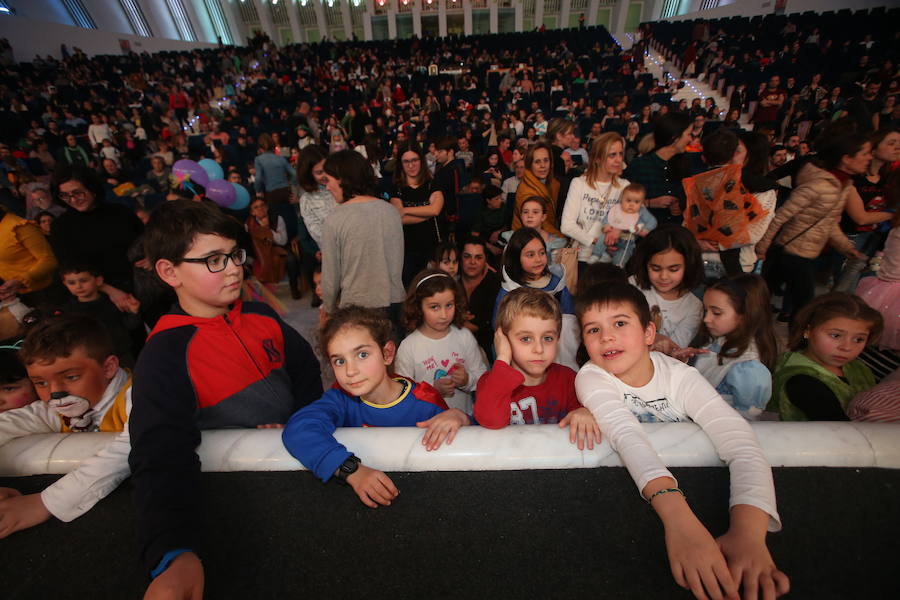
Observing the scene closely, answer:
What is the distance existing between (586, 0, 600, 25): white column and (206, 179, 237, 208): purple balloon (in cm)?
2509

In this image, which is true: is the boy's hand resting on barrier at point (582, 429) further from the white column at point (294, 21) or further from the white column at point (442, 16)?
the white column at point (294, 21)

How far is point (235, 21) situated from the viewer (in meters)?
23.8

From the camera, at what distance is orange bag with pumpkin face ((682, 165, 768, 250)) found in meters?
2.19

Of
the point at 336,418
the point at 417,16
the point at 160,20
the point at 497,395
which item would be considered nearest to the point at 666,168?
the point at 497,395

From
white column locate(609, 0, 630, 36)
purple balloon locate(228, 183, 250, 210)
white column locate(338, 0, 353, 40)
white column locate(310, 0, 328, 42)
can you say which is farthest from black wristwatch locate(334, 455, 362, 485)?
white column locate(338, 0, 353, 40)

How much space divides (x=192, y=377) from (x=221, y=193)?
4.43 m

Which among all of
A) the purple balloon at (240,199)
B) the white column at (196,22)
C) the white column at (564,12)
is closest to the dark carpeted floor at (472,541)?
the purple balloon at (240,199)

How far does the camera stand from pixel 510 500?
0.77m

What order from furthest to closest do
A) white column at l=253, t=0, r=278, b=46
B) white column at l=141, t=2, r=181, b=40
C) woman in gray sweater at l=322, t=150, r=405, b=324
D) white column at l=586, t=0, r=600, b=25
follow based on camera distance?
white column at l=253, t=0, r=278, b=46, white column at l=586, t=0, r=600, b=25, white column at l=141, t=2, r=181, b=40, woman in gray sweater at l=322, t=150, r=405, b=324

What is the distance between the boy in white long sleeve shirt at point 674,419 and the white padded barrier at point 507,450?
50mm

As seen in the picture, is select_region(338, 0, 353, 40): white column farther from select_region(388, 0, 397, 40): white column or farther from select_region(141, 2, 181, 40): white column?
select_region(141, 2, 181, 40): white column

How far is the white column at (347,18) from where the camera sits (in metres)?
23.0

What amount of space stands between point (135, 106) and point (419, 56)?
9945mm

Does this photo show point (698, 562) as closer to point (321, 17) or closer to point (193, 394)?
point (193, 394)
